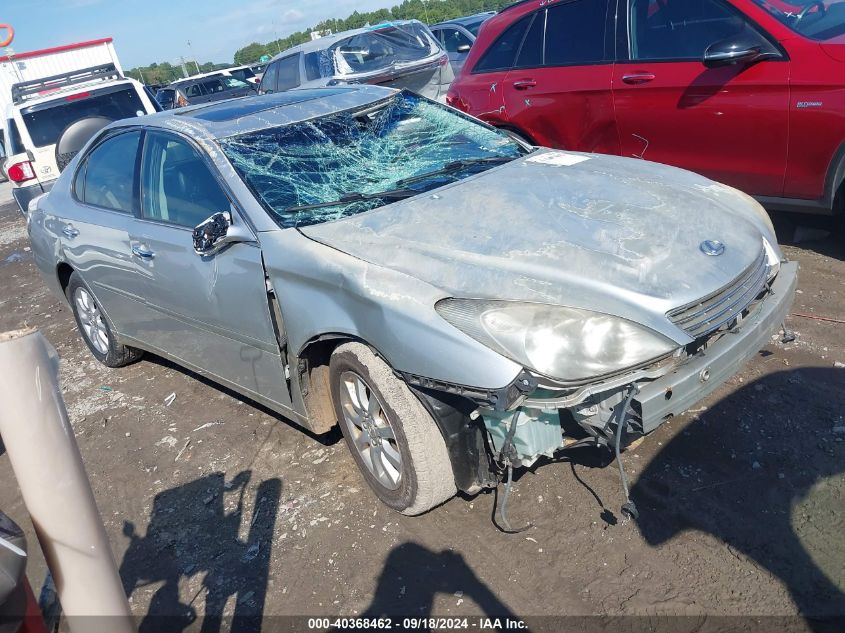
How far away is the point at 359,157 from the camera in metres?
3.85

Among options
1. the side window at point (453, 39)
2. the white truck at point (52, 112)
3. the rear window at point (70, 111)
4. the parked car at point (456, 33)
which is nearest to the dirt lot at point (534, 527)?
the white truck at point (52, 112)

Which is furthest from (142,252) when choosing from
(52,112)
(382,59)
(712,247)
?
(52,112)

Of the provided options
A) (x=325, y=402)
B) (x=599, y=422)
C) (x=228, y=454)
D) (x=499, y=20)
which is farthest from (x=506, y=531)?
(x=499, y=20)

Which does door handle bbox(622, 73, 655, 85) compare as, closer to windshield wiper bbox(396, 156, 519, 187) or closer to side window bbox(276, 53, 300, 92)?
windshield wiper bbox(396, 156, 519, 187)

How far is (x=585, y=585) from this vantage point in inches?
105

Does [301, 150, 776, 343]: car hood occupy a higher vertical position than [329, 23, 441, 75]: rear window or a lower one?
lower

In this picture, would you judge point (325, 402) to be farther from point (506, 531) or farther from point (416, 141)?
point (416, 141)

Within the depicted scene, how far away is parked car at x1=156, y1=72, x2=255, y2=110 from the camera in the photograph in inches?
709

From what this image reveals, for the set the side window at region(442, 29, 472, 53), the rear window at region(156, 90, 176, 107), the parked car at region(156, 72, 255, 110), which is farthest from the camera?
the rear window at region(156, 90, 176, 107)

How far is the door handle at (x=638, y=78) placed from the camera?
5414mm

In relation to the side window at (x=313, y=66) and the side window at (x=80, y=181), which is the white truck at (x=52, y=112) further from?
the side window at (x=80, y=181)

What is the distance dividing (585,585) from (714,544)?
0.51 m


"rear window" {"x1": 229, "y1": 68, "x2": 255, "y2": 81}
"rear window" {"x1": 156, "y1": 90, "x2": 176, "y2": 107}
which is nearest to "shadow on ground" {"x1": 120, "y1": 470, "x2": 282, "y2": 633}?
"rear window" {"x1": 156, "y1": 90, "x2": 176, "y2": 107}

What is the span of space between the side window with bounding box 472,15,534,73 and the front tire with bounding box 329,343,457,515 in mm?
4293
